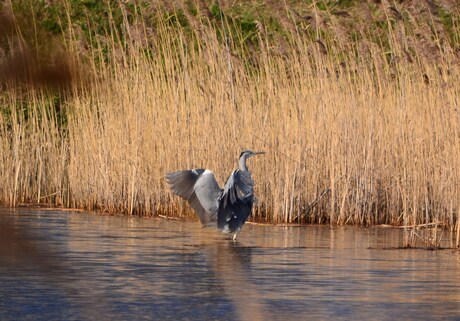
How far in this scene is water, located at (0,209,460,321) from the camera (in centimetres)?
522

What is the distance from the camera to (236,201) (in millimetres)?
9469

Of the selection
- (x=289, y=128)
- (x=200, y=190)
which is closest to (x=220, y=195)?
(x=200, y=190)

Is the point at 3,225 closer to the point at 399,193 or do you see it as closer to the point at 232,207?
the point at 232,207

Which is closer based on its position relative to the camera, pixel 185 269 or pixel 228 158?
pixel 185 269

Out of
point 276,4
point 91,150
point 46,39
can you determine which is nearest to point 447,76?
point 276,4

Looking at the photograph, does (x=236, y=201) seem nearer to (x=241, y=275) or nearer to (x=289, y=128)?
(x=289, y=128)

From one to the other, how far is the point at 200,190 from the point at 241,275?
300 cm

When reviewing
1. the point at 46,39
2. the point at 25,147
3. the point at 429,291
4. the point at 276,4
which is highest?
the point at 276,4

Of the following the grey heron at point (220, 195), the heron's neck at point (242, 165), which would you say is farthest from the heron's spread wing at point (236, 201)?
the heron's neck at point (242, 165)

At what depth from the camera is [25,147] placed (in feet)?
41.1

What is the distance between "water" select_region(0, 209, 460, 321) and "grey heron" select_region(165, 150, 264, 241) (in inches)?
6.8

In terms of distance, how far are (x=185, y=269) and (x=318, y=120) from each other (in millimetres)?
4119

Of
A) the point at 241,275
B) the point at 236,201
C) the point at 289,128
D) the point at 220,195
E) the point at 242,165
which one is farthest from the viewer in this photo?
the point at 289,128

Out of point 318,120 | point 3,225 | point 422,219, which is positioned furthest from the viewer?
point 318,120
